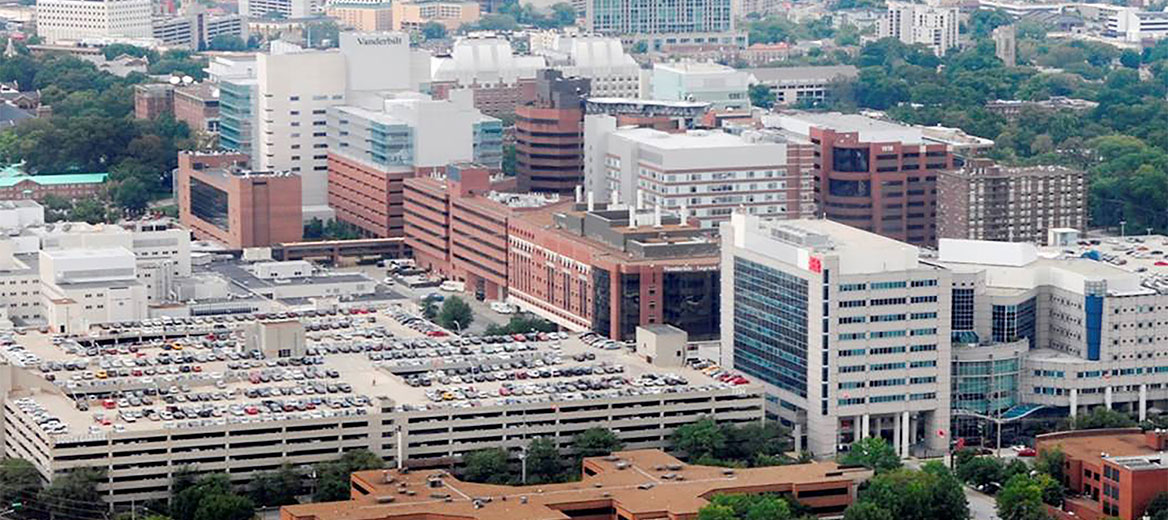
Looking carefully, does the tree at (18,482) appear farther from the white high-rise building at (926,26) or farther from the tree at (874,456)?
the white high-rise building at (926,26)

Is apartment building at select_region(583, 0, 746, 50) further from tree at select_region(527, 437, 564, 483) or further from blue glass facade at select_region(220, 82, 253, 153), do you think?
tree at select_region(527, 437, 564, 483)

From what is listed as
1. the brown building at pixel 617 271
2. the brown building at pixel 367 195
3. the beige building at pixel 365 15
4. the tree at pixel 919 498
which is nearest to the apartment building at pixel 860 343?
the tree at pixel 919 498

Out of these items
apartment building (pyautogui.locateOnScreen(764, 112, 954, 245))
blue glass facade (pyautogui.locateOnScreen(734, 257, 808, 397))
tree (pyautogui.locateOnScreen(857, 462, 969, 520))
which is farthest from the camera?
apartment building (pyautogui.locateOnScreen(764, 112, 954, 245))

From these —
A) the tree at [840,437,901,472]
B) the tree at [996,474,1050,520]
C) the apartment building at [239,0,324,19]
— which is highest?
the apartment building at [239,0,324,19]

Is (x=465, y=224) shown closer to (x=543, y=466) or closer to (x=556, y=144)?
(x=556, y=144)

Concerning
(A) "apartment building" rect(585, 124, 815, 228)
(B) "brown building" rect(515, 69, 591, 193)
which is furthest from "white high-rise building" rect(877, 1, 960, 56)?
(A) "apartment building" rect(585, 124, 815, 228)

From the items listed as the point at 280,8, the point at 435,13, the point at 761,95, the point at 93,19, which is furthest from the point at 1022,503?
the point at 280,8
